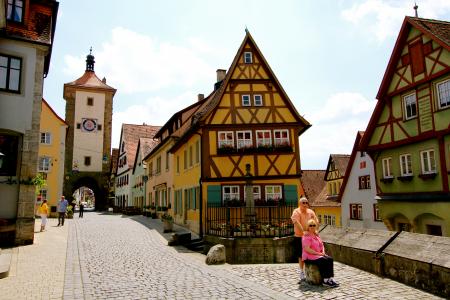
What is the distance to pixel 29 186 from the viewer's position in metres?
13.9

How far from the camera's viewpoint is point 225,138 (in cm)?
1984

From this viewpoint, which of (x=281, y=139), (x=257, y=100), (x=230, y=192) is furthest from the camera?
(x=257, y=100)

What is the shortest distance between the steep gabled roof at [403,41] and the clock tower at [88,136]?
38.8 m

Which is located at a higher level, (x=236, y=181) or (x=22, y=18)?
(x=22, y=18)

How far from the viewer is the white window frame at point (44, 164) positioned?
33.8 meters

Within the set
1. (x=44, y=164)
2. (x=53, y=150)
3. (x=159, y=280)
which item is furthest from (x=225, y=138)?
(x=44, y=164)

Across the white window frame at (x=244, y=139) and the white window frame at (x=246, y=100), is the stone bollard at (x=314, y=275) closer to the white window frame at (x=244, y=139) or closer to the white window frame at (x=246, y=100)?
the white window frame at (x=244, y=139)

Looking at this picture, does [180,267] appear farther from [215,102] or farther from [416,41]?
[416,41]

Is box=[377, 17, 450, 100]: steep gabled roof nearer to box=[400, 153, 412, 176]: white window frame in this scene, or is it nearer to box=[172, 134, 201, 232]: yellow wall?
box=[400, 153, 412, 176]: white window frame

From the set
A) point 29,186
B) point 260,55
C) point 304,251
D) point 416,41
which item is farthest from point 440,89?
point 29,186

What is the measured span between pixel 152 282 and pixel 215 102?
1259cm

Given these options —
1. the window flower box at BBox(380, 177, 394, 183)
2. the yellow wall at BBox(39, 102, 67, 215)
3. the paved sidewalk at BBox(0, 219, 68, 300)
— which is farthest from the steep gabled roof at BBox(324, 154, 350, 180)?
the paved sidewalk at BBox(0, 219, 68, 300)

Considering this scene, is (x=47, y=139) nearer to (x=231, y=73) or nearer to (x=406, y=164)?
(x=231, y=73)

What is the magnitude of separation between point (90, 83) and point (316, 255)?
5106 centimetres
